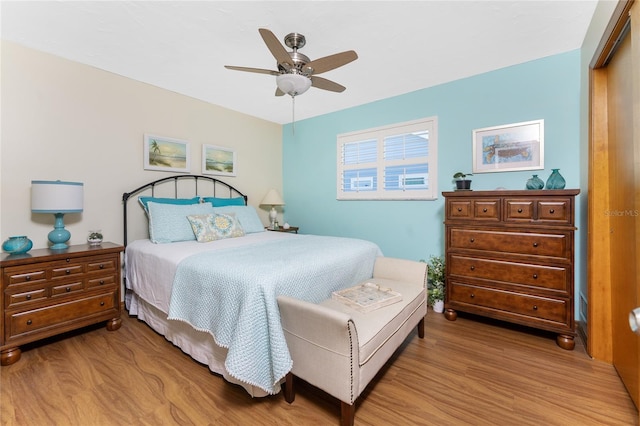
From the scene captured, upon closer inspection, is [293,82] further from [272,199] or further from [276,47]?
[272,199]

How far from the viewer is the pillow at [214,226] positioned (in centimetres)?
278

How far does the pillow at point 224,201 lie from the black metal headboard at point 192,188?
21 cm

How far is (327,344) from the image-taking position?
1.38 m

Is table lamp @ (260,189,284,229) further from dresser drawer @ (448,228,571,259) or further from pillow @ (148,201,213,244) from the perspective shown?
dresser drawer @ (448,228,571,259)

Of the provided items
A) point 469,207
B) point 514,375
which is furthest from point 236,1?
point 514,375

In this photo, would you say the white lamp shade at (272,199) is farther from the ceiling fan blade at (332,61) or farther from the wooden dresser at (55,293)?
the ceiling fan blade at (332,61)

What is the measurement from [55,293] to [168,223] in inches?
38.2

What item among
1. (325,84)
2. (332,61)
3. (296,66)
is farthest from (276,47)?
(325,84)

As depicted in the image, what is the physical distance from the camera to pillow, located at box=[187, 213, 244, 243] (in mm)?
2775

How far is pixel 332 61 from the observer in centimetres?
186

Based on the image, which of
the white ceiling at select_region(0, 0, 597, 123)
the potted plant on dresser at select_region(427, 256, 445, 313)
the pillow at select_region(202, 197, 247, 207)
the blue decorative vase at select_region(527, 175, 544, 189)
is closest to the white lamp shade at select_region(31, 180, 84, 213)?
the white ceiling at select_region(0, 0, 597, 123)

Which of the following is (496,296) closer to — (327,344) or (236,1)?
(327,344)

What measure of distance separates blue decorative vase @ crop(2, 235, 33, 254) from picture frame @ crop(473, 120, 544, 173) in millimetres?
4139

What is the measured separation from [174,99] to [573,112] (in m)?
4.17
